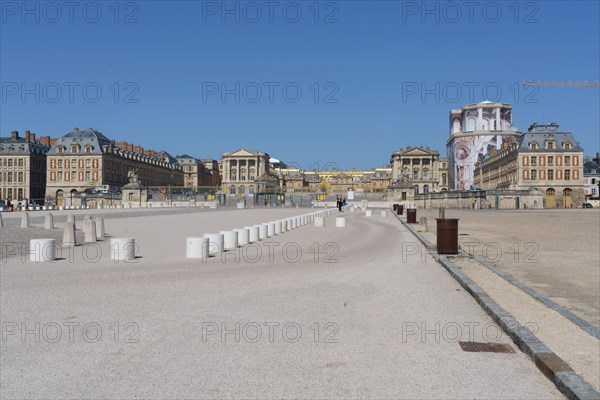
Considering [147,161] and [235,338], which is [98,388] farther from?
[147,161]

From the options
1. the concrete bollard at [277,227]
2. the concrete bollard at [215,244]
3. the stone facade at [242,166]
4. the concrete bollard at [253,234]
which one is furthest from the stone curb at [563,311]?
the stone facade at [242,166]

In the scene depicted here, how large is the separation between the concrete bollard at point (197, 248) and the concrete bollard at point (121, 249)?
5.12 ft

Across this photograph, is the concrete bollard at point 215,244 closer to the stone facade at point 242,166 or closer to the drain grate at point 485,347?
the drain grate at point 485,347

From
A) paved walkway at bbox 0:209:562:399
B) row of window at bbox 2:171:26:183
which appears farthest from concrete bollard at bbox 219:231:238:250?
row of window at bbox 2:171:26:183

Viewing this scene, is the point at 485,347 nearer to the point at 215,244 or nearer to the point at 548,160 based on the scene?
the point at 215,244

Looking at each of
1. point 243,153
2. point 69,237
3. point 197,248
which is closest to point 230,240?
point 197,248

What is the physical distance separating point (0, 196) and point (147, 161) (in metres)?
33.4

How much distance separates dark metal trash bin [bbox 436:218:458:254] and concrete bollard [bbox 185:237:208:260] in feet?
21.7

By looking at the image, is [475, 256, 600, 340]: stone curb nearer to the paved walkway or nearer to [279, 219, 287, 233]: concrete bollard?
the paved walkway

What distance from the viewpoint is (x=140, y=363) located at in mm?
5719

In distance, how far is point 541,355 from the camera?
5.73m

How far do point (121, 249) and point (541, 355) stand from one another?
11.3 meters

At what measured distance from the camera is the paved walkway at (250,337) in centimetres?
509

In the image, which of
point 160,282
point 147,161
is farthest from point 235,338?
point 147,161
